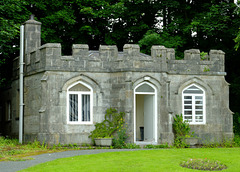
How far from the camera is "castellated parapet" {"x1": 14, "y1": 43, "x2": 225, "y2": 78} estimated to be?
72.7 ft

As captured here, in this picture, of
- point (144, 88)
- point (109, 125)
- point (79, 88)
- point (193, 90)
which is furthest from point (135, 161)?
point (193, 90)

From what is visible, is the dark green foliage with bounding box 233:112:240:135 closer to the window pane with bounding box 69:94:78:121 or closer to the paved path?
the window pane with bounding box 69:94:78:121

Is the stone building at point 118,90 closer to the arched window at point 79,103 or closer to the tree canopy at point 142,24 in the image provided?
the arched window at point 79,103

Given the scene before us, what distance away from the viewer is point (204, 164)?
15391mm

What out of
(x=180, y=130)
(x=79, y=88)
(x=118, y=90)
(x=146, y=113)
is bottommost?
(x=180, y=130)

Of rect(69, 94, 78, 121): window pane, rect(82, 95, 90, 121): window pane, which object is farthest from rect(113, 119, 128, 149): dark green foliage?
rect(69, 94, 78, 121): window pane

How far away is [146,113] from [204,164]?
357 inches

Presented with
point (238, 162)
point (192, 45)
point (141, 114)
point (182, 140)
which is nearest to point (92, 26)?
point (192, 45)

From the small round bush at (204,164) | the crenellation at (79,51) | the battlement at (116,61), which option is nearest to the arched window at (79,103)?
the battlement at (116,61)

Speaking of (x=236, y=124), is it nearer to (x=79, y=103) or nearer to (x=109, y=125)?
(x=109, y=125)

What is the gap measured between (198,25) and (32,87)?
1287 cm

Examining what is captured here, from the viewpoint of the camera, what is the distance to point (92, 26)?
32562 mm

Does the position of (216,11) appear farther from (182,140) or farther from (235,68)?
(182,140)

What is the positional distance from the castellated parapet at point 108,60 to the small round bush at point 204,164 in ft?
25.1
